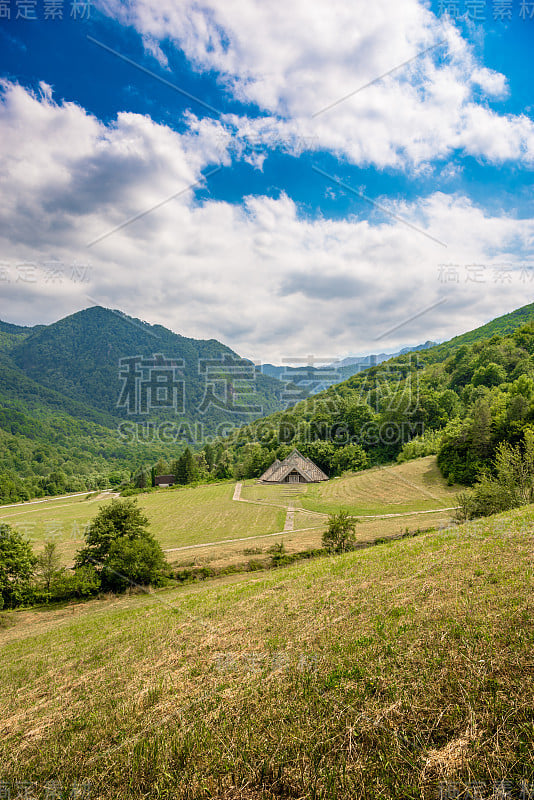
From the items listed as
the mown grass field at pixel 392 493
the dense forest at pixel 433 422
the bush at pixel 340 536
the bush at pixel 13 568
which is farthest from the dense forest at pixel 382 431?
the bush at pixel 13 568

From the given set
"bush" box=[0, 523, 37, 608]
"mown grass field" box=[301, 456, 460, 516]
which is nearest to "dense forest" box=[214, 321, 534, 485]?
"mown grass field" box=[301, 456, 460, 516]

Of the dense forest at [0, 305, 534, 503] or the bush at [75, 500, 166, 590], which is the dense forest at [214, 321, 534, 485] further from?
the bush at [75, 500, 166, 590]

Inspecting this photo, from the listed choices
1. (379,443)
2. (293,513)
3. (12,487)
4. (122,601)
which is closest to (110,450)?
(12,487)

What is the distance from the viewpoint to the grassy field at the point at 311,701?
310 centimetres

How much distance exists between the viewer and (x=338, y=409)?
87.1m

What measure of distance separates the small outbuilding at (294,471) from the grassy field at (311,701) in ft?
203

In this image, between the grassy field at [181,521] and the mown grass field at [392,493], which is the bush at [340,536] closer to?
the grassy field at [181,521]

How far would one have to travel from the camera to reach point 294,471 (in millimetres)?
70062

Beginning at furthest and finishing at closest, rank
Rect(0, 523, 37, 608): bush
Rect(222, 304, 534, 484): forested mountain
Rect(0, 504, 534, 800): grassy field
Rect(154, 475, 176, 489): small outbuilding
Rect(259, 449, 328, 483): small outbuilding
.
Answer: Rect(154, 475, 176, 489): small outbuilding → Rect(259, 449, 328, 483): small outbuilding → Rect(222, 304, 534, 484): forested mountain → Rect(0, 523, 37, 608): bush → Rect(0, 504, 534, 800): grassy field

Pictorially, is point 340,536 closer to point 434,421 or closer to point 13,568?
point 13,568

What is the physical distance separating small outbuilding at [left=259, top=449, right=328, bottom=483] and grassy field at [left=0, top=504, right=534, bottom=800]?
61.7 meters

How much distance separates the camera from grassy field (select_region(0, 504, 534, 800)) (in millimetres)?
3096

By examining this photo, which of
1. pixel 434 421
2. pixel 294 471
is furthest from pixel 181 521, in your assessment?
pixel 434 421

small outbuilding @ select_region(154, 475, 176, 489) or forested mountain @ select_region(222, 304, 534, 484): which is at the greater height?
forested mountain @ select_region(222, 304, 534, 484)
